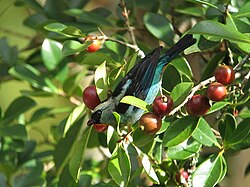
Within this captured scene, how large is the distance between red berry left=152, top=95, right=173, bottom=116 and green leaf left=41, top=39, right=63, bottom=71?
571 mm

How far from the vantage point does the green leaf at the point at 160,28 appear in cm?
122

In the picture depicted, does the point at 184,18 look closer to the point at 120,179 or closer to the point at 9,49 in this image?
the point at 9,49

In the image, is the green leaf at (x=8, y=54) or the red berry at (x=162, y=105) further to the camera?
the green leaf at (x=8, y=54)

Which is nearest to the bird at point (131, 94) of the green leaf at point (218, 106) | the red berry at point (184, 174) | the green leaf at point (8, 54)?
the green leaf at point (218, 106)

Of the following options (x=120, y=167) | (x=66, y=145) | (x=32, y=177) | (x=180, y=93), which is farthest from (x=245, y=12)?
(x=32, y=177)

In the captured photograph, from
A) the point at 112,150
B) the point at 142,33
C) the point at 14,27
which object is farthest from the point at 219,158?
the point at 14,27

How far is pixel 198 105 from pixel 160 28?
0.38 meters

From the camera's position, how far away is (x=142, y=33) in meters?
1.48

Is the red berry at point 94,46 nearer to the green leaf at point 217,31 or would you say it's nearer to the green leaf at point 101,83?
the green leaf at point 101,83

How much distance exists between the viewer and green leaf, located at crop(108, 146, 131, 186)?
87 centimetres

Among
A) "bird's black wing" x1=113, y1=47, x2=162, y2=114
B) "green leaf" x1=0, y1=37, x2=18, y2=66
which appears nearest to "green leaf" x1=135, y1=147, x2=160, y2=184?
"bird's black wing" x1=113, y1=47, x2=162, y2=114

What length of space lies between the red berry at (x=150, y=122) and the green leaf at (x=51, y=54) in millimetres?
575

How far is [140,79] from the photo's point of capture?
2.82 ft

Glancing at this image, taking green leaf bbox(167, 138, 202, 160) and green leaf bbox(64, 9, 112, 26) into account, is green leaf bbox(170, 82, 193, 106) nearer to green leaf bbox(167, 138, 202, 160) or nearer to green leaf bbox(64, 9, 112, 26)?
green leaf bbox(167, 138, 202, 160)
